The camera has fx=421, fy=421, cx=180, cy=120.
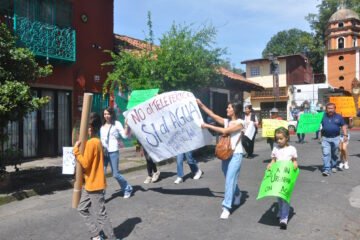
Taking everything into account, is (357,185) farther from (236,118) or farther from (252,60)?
(252,60)

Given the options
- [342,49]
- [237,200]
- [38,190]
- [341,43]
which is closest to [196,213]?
[237,200]

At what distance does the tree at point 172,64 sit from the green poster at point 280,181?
7.14 m

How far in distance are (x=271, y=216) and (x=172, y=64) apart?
7286 mm

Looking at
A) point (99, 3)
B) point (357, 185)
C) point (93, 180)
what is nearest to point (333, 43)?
point (99, 3)

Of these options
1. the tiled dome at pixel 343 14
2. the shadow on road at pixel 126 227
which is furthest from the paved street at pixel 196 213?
the tiled dome at pixel 343 14

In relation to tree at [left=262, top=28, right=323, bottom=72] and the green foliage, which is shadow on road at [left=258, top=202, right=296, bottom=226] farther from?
tree at [left=262, top=28, right=323, bottom=72]

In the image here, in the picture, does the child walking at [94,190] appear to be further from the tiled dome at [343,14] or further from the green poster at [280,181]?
the tiled dome at [343,14]

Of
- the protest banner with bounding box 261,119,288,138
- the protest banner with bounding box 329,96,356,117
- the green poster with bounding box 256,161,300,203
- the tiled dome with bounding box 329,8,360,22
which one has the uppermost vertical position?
the tiled dome with bounding box 329,8,360,22

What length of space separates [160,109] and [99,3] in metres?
10.4

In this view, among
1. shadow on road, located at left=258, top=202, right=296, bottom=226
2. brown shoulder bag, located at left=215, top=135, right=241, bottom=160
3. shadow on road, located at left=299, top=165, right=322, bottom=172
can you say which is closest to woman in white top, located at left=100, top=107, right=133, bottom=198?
brown shoulder bag, located at left=215, top=135, right=241, bottom=160

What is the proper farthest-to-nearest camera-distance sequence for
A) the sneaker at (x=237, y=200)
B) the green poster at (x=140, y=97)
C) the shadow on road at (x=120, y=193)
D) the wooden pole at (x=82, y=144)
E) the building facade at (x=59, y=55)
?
1. the building facade at (x=59, y=55)
2. the green poster at (x=140, y=97)
3. the shadow on road at (x=120, y=193)
4. the sneaker at (x=237, y=200)
5. the wooden pole at (x=82, y=144)

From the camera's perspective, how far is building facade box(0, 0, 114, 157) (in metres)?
12.8

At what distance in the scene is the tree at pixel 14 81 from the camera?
7.76m

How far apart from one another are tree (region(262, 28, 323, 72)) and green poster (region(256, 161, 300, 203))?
43624 millimetres
